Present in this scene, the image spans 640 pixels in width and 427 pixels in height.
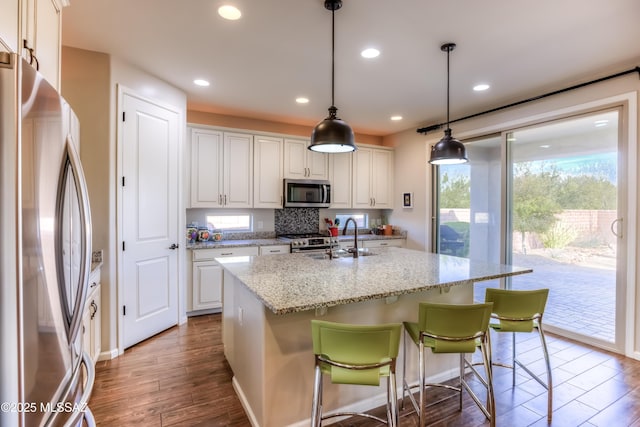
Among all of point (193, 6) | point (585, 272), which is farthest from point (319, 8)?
point (585, 272)

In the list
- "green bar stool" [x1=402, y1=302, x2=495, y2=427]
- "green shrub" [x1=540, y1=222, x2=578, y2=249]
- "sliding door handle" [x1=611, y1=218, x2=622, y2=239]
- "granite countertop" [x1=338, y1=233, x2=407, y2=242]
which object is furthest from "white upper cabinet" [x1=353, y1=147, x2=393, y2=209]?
"green bar stool" [x1=402, y1=302, x2=495, y2=427]

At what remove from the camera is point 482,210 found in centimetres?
423

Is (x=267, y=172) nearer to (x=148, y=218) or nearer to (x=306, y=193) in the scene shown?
(x=306, y=193)

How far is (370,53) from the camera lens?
2650 millimetres

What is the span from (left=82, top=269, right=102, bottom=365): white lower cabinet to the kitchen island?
3.29ft

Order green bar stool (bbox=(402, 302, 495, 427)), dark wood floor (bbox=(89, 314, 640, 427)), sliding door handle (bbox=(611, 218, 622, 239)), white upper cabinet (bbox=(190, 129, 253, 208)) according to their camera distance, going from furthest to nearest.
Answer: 1. white upper cabinet (bbox=(190, 129, 253, 208))
2. sliding door handle (bbox=(611, 218, 622, 239))
3. dark wood floor (bbox=(89, 314, 640, 427))
4. green bar stool (bbox=(402, 302, 495, 427))

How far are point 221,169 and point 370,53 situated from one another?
2.44 meters

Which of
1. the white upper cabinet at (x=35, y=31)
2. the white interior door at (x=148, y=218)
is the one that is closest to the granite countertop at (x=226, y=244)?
the white interior door at (x=148, y=218)

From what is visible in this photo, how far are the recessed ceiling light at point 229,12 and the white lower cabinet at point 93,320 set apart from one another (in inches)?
83.6

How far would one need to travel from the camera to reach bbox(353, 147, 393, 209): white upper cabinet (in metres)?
5.28

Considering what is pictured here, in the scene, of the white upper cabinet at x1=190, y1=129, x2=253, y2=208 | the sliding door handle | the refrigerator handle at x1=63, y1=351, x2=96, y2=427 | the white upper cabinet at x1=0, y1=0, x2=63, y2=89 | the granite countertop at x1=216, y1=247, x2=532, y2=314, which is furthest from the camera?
the white upper cabinet at x1=190, y1=129, x2=253, y2=208

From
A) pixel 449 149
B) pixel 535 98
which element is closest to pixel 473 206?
pixel 535 98

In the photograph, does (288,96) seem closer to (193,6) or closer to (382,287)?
(193,6)

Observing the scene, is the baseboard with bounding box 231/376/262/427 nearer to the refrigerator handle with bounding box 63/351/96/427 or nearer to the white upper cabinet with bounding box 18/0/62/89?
the refrigerator handle with bounding box 63/351/96/427
